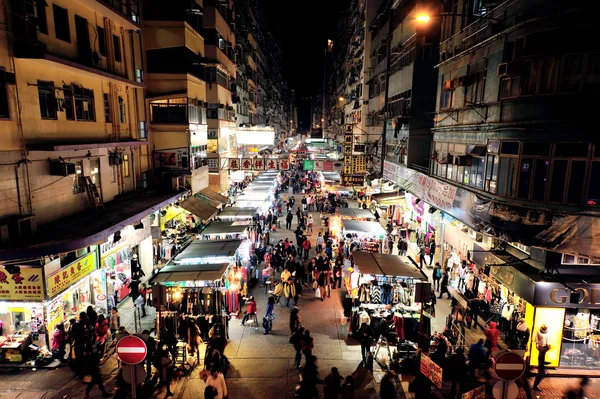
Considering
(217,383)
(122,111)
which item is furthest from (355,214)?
(217,383)

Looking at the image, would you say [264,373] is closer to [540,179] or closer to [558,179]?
[540,179]

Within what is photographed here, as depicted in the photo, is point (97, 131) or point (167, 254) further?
point (167, 254)

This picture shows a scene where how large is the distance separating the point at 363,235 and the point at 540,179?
10.1m

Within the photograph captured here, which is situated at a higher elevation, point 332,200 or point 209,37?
point 209,37

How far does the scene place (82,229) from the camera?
12461 millimetres

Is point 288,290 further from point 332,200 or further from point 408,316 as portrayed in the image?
point 332,200

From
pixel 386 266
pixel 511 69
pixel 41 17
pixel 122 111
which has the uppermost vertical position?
pixel 41 17

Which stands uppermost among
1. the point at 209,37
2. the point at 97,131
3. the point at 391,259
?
the point at 209,37

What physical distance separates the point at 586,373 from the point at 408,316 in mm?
5485

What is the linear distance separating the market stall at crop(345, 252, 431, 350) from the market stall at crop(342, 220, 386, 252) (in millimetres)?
3961

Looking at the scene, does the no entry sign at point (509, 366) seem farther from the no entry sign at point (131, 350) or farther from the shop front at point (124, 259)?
the shop front at point (124, 259)

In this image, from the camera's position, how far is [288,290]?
16391mm

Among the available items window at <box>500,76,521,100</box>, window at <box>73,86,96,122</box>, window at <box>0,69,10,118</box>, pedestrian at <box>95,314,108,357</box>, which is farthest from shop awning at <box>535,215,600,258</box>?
window at <box>73,86,96,122</box>

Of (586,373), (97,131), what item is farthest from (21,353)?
(586,373)
